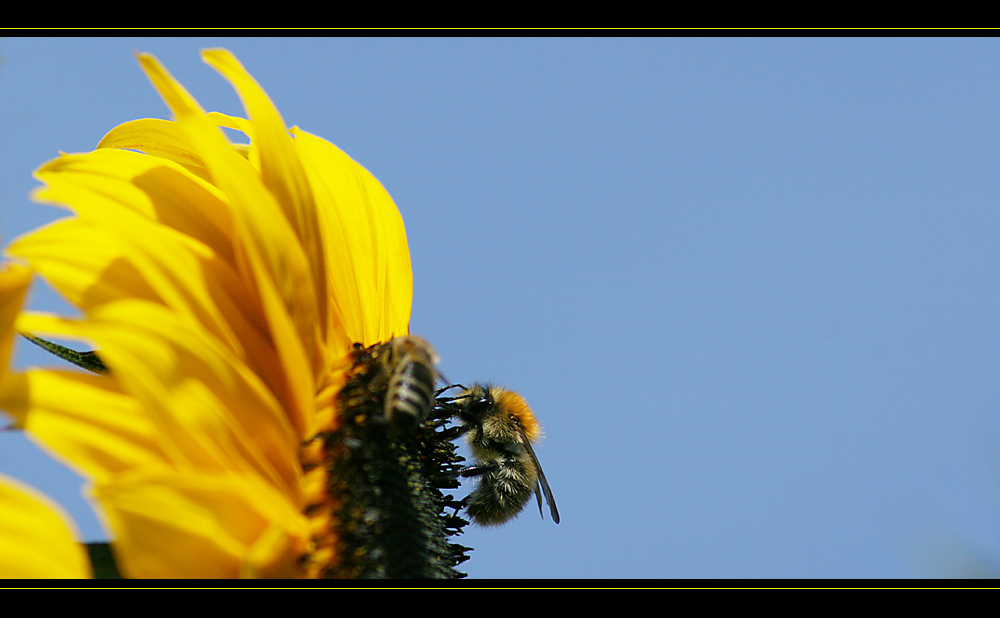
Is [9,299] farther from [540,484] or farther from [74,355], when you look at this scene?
[540,484]

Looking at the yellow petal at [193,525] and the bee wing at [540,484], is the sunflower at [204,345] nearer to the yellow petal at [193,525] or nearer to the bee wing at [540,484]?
the yellow petal at [193,525]

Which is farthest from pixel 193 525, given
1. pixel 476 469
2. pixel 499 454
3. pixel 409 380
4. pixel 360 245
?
pixel 499 454

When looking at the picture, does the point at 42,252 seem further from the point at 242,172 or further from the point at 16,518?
the point at 16,518

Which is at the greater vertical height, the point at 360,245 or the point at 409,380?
the point at 360,245

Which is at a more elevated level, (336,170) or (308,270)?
(336,170)
